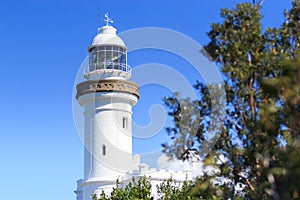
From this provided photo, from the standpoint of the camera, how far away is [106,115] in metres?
36.2

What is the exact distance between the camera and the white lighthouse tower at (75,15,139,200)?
35.6m

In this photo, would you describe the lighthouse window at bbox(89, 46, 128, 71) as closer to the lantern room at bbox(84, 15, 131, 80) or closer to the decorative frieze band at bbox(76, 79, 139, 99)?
the lantern room at bbox(84, 15, 131, 80)

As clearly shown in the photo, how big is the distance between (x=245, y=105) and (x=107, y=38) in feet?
90.0

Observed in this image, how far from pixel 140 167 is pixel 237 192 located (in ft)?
68.0

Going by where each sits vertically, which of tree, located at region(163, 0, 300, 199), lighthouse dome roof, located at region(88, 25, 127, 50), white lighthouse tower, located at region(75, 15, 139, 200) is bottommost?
tree, located at region(163, 0, 300, 199)

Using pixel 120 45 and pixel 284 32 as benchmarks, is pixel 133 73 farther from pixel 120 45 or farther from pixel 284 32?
pixel 284 32

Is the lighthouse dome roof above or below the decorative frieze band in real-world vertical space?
above

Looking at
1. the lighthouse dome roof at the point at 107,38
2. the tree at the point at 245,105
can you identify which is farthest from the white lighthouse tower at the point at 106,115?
the tree at the point at 245,105

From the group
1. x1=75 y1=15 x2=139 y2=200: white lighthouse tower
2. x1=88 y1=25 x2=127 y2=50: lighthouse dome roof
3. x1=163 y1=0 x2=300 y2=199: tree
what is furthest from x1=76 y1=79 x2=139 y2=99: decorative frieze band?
x1=163 y1=0 x2=300 y2=199: tree

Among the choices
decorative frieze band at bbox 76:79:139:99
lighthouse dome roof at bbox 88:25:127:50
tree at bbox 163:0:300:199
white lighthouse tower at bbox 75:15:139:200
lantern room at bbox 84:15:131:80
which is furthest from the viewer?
lighthouse dome roof at bbox 88:25:127:50

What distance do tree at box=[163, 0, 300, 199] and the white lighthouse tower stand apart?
23.4 m

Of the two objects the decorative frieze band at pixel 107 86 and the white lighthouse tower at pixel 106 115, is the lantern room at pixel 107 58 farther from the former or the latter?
the decorative frieze band at pixel 107 86

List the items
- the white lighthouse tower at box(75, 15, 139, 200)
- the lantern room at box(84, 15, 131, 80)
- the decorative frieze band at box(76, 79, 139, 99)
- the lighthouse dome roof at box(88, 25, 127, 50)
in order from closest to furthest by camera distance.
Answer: the white lighthouse tower at box(75, 15, 139, 200) < the decorative frieze band at box(76, 79, 139, 99) < the lantern room at box(84, 15, 131, 80) < the lighthouse dome roof at box(88, 25, 127, 50)

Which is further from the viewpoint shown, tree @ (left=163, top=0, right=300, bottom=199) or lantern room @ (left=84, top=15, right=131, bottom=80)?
lantern room @ (left=84, top=15, right=131, bottom=80)
